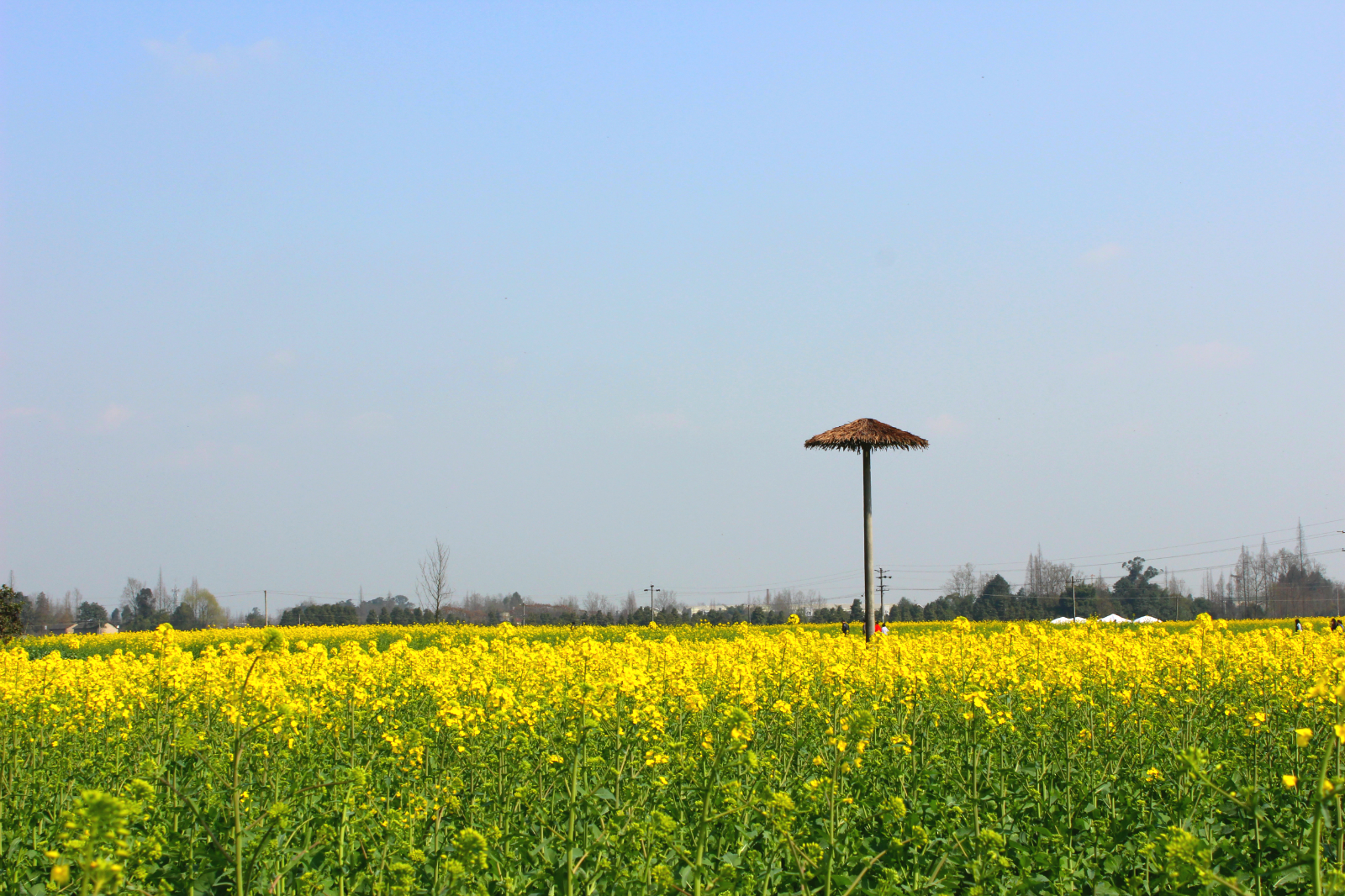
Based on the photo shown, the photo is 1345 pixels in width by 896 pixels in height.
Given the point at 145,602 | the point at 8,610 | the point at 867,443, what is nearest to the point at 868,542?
the point at 867,443

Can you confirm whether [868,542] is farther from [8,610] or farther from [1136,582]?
[1136,582]

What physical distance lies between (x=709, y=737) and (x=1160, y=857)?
2474 millimetres

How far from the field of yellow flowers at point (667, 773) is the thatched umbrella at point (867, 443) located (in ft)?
32.4

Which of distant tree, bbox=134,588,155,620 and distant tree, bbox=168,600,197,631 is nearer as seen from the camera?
distant tree, bbox=168,600,197,631

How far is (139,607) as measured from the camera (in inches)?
4060

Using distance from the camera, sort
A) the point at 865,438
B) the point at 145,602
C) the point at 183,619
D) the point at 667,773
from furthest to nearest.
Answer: the point at 145,602 → the point at 183,619 → the point at 865,438 → the point at 667,773

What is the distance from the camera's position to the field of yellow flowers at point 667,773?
393cm

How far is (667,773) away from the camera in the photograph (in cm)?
580

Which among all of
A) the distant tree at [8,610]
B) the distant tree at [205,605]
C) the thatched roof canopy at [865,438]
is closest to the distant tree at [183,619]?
the distant tree at [205,605]

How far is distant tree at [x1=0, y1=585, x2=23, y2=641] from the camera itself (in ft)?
97.3

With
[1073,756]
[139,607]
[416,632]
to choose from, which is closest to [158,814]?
[1073,756]

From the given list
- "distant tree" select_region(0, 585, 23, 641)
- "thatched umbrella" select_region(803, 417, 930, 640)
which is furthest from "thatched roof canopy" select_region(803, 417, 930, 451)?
"distant tree" select_region(0, 585, 23, 641)

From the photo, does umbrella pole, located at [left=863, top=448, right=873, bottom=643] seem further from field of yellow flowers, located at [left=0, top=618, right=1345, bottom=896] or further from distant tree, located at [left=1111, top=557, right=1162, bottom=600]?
distant tree, located at [left=1111, top=557, right=1162, bottom=600]

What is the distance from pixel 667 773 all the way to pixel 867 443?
51.0ft
